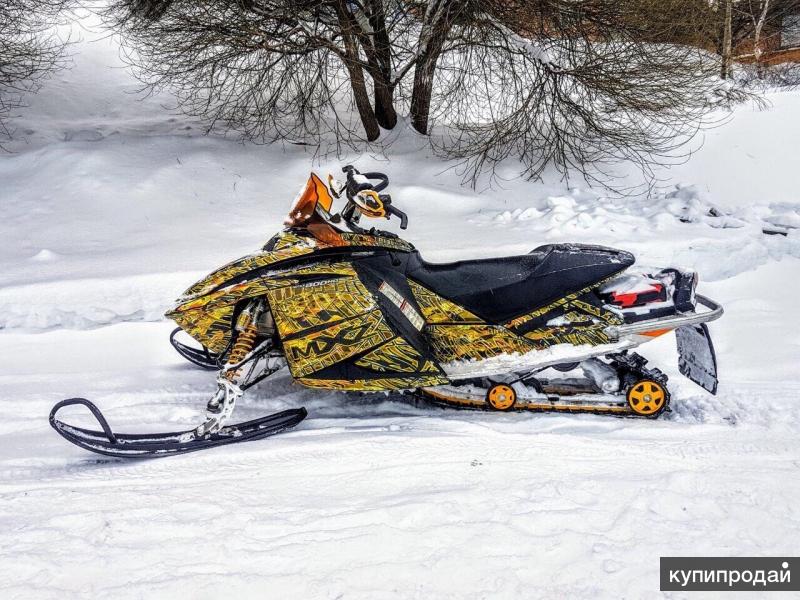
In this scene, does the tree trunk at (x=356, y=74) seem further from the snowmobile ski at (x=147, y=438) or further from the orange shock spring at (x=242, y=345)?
the snowmobile ski at (x=147, y=438)

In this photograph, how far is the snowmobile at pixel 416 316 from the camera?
300cm

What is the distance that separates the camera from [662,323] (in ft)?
10.0

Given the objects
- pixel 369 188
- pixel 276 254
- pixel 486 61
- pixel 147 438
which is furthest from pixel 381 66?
pixel 147 438

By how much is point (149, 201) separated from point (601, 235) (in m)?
4.73

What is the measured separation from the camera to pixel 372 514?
223 cm

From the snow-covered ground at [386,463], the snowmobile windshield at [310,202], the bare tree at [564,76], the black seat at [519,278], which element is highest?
the bare tree at [564,76]

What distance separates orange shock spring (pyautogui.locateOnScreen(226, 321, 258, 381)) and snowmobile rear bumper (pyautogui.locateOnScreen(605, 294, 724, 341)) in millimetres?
1677

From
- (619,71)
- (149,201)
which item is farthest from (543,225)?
(149,201)

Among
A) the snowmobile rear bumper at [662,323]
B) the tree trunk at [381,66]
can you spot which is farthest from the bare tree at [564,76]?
the snowmobile rear bumper at [662,323]

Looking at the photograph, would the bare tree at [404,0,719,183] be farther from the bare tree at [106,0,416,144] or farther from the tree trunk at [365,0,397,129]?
the bare tree at [106,0,416,144]

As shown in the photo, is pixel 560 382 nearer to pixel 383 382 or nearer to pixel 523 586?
pixel 383 382

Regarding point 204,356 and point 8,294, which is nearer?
point 204,356

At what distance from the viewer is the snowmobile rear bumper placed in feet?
10.00

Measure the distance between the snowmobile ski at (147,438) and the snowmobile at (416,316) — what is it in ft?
0.06
